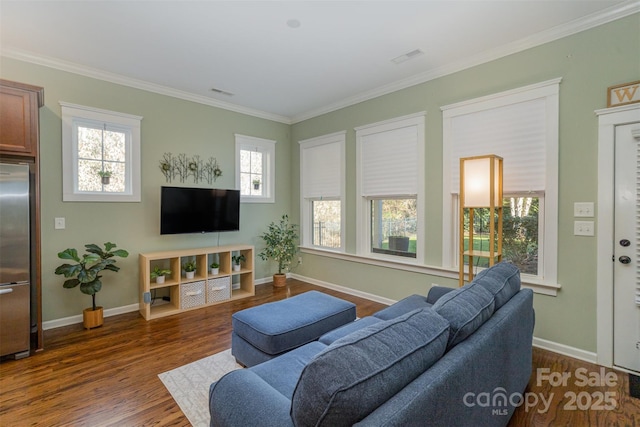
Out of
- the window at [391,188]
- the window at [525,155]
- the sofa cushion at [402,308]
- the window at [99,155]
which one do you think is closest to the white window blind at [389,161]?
the window at [391,188]

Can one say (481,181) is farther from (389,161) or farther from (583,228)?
(389,161)

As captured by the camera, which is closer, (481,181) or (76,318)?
(481,181)

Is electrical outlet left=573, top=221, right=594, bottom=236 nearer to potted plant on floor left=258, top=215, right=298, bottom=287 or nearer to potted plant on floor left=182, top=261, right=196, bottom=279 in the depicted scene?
potted plant on floor left=258, top=215, right=298, bottom=287

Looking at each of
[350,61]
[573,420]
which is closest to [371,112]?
[350,61]

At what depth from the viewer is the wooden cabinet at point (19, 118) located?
99.2 inches

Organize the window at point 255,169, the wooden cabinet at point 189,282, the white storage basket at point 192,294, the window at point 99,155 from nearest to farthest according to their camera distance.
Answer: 1. the window at point 99,155
2. the wooden cabinet at point 189,282
3. the white storage basket at point 192,294
4. the window at point 255,169

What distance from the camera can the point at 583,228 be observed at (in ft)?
8.30

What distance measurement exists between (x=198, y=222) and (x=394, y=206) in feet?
8.80

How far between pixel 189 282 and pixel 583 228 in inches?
165

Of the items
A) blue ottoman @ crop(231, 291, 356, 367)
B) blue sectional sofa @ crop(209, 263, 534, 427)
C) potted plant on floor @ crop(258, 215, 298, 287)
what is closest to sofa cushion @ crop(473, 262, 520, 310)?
blue sectional sofa @ crop(209, 263, 534, 427)

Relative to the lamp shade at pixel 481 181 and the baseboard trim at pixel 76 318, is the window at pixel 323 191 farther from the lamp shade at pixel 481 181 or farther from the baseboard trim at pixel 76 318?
the baseboard trim at pixel 76 318

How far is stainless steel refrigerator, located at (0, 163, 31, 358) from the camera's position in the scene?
96.0 inches

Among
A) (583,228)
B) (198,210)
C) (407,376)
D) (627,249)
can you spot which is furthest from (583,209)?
(198,210)

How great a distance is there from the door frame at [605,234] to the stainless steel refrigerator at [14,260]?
481 cm
